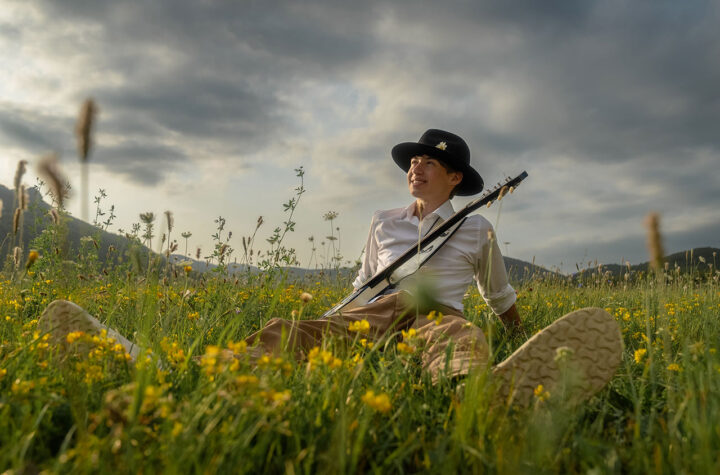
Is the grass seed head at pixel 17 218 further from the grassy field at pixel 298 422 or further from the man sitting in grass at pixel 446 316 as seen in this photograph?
the grassy field at pixel 298 422

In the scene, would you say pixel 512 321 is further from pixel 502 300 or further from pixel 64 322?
pixel 64 322

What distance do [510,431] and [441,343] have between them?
3.61ft

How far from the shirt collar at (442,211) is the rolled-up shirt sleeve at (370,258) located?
1.25ft

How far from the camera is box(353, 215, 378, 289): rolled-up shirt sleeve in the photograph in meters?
4.48

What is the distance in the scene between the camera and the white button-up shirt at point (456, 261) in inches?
153

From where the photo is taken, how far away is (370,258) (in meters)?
4.55

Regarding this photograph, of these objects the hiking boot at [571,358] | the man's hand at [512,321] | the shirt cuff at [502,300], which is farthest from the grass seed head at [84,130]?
the man's hand at [512,321]

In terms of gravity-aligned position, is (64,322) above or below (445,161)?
below

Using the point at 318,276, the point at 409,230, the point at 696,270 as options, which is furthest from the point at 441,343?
the point at 696,270

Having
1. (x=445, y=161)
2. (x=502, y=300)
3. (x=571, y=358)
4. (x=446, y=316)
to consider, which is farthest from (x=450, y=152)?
(x=571, y=358)

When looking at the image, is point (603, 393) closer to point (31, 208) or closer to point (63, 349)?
point (63, 349)

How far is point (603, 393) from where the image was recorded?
244 cm

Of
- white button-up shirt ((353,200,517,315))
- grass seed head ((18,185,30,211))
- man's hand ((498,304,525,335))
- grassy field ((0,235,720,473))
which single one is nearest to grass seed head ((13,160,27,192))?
grass seed head ((18,185,30,211))

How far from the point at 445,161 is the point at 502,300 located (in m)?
1.29
